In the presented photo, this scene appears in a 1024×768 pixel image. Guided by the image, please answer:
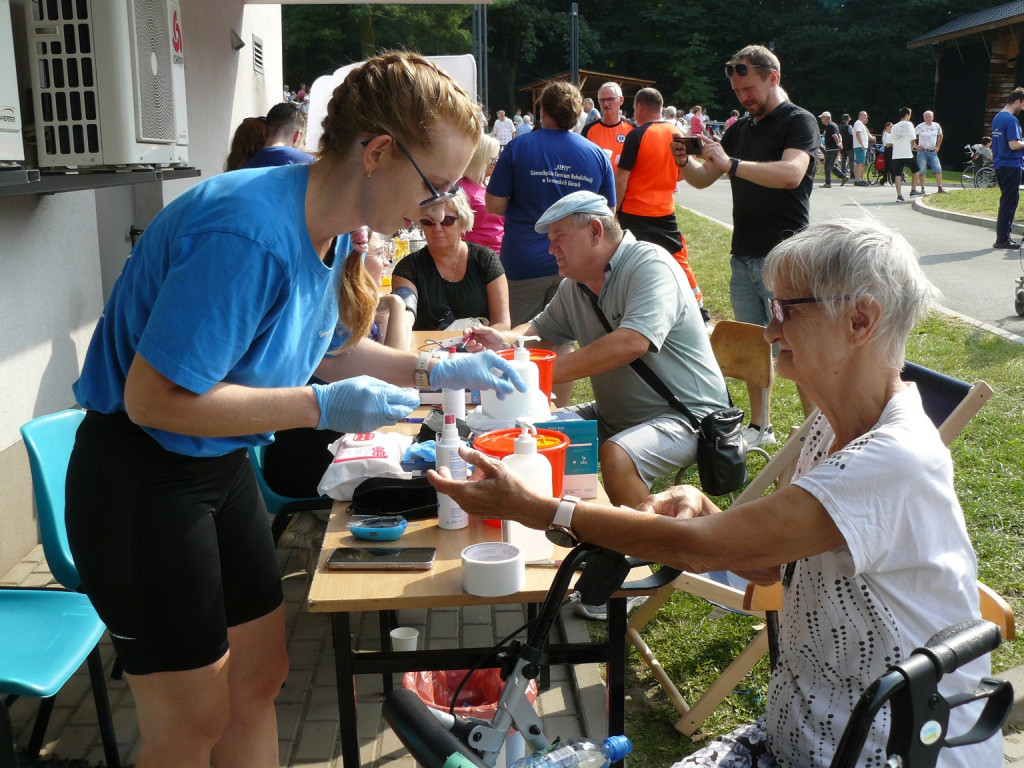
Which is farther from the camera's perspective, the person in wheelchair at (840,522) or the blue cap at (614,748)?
the person in wheelchair at (840,522)

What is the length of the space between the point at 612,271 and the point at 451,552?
181 centimetres

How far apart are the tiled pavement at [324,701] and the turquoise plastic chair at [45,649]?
187mm

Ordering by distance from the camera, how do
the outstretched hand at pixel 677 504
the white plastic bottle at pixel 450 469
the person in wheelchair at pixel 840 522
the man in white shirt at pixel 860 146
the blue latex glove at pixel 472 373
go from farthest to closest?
the man in white shirt at pixel 860 146
the blue latex glove at pixel 472 373
the white plastic bottle at pixel 450 469
the outstretched hand at pixel 677 504
the person in wheelchair at pixel 840 522

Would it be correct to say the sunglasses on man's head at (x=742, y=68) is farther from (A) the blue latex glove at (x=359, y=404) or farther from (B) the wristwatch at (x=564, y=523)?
(B) the wristwatch at (x=564, y=523)

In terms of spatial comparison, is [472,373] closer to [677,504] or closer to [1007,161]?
[677,504]

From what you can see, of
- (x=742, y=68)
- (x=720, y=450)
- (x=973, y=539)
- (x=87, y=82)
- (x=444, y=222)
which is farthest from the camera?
(x=742, y=68)

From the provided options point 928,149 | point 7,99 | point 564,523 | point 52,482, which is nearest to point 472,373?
point 564,523

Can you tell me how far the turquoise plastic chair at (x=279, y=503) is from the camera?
10.7 feet

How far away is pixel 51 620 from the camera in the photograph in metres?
2.45

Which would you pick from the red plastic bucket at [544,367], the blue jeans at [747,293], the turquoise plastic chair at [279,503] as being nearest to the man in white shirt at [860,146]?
the blue jeans at [747,293]

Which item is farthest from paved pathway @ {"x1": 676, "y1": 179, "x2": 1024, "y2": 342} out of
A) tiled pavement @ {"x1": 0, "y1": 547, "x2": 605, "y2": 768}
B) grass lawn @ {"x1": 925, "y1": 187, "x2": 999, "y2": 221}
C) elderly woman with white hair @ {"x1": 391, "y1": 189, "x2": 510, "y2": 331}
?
tiled pavement @ {"x1": 0, "y1": 547, "x2": 605, "y2": 768}

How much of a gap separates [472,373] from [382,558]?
55 centimetres

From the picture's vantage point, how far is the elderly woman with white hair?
15.6 feet

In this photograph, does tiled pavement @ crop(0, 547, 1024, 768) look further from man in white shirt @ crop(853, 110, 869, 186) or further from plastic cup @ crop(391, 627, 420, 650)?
man in white shirt @ crop(853, 110, 869, 186)
